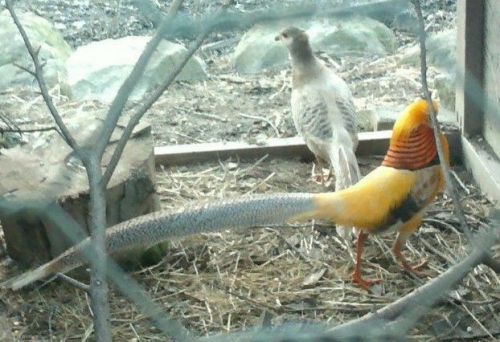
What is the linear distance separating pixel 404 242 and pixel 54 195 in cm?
85

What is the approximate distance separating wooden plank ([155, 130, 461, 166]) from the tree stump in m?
0.56

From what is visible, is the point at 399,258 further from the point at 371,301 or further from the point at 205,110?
the point at 205,110

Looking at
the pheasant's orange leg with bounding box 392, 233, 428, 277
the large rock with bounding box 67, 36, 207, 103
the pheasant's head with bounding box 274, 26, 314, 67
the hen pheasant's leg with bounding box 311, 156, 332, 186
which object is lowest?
the pheasant's orange leg with bounding box 392, 233, 428, 277

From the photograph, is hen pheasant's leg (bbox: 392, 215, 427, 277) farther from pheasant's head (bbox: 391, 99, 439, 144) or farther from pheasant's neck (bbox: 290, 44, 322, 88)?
pheasant's neck (bbox: 290, 44, 322, 88)

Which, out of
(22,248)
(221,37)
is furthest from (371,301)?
(221,37)

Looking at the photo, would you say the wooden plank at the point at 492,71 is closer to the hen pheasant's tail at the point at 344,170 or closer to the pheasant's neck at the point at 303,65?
the hen pheasant's tail at the point at 344,170

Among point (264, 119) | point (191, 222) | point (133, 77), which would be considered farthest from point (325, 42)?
point (133, 77)

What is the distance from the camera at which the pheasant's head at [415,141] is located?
7.39 feet

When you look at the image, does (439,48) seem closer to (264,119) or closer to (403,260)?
(403,260)

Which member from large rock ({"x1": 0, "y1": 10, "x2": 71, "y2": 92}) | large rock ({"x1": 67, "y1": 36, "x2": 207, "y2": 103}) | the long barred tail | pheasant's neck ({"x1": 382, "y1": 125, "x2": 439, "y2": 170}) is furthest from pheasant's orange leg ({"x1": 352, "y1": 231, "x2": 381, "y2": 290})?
large rock ({"x1": 0, "y1": 10, "x2": 71, "y2": 92})

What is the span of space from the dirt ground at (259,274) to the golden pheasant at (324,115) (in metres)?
0.14

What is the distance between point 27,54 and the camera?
396 cm

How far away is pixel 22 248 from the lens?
2385mm

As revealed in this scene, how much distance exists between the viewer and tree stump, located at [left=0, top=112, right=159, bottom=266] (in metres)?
2.28
